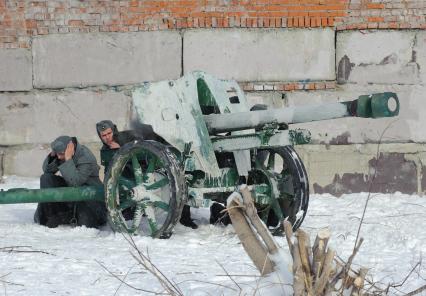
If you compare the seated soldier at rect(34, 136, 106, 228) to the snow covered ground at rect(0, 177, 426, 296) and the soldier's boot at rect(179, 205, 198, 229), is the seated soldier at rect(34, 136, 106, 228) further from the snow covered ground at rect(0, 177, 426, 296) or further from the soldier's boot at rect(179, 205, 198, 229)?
the soldier's boot at rect(179, 205, 198, 229)

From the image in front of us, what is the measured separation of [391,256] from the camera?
6105mm

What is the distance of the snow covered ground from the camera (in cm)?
505

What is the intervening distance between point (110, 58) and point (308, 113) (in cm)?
329

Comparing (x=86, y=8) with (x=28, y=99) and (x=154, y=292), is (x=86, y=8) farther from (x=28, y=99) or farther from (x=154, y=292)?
(x=154, y=292)

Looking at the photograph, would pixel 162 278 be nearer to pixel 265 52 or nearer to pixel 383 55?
pixel 265 52

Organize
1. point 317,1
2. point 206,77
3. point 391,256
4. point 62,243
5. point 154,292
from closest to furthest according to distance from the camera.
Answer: point 154,292
point 391,256
point 62,243
point 206,77
point 317,1

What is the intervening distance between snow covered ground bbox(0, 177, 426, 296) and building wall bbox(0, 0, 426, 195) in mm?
764

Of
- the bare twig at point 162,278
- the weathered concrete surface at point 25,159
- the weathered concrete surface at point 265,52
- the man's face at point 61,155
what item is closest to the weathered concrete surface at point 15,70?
the weathered concrete surface at point 25,159

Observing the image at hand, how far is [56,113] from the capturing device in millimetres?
9328

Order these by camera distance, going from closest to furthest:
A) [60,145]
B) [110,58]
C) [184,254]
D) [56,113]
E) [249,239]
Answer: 1. [249,239]
2. [184,254]
3. [60,145]
4. [110,58]
5. [56,113]

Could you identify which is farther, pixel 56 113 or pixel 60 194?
pixel 56 113

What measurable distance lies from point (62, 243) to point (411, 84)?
431cm

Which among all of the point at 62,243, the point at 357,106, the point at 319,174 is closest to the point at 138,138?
the point at 62,243

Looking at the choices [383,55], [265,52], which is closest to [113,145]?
[265,52]
